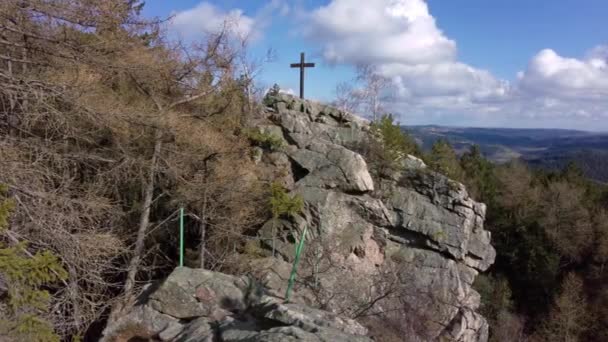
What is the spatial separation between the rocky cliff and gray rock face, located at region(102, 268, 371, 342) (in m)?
0.05

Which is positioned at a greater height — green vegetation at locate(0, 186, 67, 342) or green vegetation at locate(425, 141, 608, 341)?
green vegetation at locate(0, 186, 67, 342)

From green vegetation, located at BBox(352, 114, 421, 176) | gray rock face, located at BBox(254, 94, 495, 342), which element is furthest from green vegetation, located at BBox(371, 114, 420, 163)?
gray rock face, located at BBox(254, 94, 495, 342)

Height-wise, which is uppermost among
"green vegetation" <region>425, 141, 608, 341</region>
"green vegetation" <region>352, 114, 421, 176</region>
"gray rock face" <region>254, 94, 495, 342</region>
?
"green vegetation" <region>352, 114, 421, 176</region>

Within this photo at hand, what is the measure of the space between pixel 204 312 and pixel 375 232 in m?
7.59

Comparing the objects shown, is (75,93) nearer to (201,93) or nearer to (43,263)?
(43,263)

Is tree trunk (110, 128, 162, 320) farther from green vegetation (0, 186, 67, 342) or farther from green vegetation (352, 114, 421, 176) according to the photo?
green vegetation (352, 114, 421, 176)

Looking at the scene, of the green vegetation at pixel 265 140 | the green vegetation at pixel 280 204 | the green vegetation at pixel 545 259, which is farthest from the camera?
the green vegetation at pixel 545 259

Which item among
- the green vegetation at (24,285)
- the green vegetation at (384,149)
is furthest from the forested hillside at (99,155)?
the green vegetation at (384,149)

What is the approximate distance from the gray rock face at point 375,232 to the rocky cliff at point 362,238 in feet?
0.11

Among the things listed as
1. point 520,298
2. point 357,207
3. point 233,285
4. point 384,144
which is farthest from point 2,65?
point 520,298

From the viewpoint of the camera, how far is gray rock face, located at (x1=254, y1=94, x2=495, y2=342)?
13.1 m

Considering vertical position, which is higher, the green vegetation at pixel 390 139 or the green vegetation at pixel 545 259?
the green vegetation at pixel 390 139

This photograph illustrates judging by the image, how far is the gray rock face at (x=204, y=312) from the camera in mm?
7145

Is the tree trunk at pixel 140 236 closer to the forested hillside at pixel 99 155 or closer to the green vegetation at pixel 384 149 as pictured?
the forested hillside at pixel 99 155
